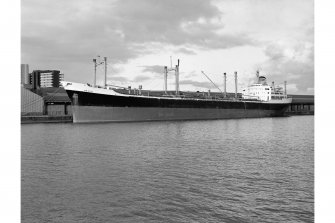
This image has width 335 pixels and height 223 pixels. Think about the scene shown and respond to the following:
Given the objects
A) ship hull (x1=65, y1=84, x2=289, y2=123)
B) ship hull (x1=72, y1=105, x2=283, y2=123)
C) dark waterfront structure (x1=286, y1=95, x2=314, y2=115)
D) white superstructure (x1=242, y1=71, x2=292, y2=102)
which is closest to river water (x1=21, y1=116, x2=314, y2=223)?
ship hull (x1=72, y1=105, x2=283, y2=123)

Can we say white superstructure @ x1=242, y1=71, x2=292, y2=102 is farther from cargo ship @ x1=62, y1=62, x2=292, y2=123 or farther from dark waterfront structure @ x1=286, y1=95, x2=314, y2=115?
dark waterfront structure @ x1=286, y1=95, x2=314, y2=115

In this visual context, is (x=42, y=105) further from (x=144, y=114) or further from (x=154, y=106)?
(x=154, y=106)

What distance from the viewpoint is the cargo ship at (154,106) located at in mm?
48938

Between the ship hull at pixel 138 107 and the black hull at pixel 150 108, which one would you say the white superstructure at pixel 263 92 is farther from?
the ship hull at pixel 138 107

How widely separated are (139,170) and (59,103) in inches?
2173

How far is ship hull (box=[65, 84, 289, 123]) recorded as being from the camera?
4875cm

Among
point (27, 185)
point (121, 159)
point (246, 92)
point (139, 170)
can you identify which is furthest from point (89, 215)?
point (246, 92)

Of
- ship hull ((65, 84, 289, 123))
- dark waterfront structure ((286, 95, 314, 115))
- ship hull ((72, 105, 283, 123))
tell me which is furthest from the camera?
dark waterfront structure ((286, 95, 314, 115))

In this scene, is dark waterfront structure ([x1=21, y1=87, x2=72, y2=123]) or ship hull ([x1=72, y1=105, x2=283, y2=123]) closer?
ship hull ([x1=72, y1=105, x2=283, y2=123])

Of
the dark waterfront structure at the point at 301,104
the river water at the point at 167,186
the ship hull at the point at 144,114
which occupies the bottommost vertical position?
the river water at the point at 167,186

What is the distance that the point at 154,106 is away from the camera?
181 feet

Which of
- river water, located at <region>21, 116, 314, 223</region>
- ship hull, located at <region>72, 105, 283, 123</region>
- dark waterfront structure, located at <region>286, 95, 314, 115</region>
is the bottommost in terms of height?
river water, located at <region>21, 116, 314, 223</region>

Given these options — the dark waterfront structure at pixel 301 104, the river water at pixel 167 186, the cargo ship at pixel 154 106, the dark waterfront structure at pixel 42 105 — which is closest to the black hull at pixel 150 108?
the cargo ship at pixel 154 106

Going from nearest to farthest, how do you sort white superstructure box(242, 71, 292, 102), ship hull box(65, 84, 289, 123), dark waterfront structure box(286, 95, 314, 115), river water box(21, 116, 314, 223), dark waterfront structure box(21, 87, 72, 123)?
river water box(21, 116, 314, 223) < ship hull box(65, 84, 289, 123) < dark waterfront structure box(21, 87, 72, 123) < white superstructure box(242, 71, 292, 102) < dark waterfront structure box(286, 95, 314, 115)
